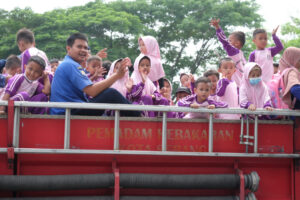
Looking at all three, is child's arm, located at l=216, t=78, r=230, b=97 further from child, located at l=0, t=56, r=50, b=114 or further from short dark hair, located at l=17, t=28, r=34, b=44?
short dark hair, located at l=17, t=28, r=34, b=44

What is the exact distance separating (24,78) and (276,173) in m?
2.61

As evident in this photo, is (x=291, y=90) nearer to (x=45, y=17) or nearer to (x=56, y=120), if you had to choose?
(x=56, y=120)

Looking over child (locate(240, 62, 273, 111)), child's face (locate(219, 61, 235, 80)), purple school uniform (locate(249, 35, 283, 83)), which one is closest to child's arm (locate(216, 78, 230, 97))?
child's face (locate(219, 61, 235, 80))

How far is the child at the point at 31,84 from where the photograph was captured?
14.0 feet

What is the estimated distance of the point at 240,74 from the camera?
634 cm

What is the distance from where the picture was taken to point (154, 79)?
610cm

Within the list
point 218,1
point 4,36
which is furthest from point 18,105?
point 218,1

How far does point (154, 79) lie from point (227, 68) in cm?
102

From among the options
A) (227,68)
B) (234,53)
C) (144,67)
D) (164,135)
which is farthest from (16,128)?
(234,53)

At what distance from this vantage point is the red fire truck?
3.63 metres

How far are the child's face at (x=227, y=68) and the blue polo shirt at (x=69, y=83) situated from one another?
2356 mm

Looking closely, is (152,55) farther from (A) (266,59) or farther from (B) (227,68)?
(A) (266,59)

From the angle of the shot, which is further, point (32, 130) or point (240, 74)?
point (240, 74)

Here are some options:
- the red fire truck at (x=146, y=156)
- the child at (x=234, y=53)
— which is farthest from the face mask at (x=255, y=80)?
the child at (x=234, y=53)
